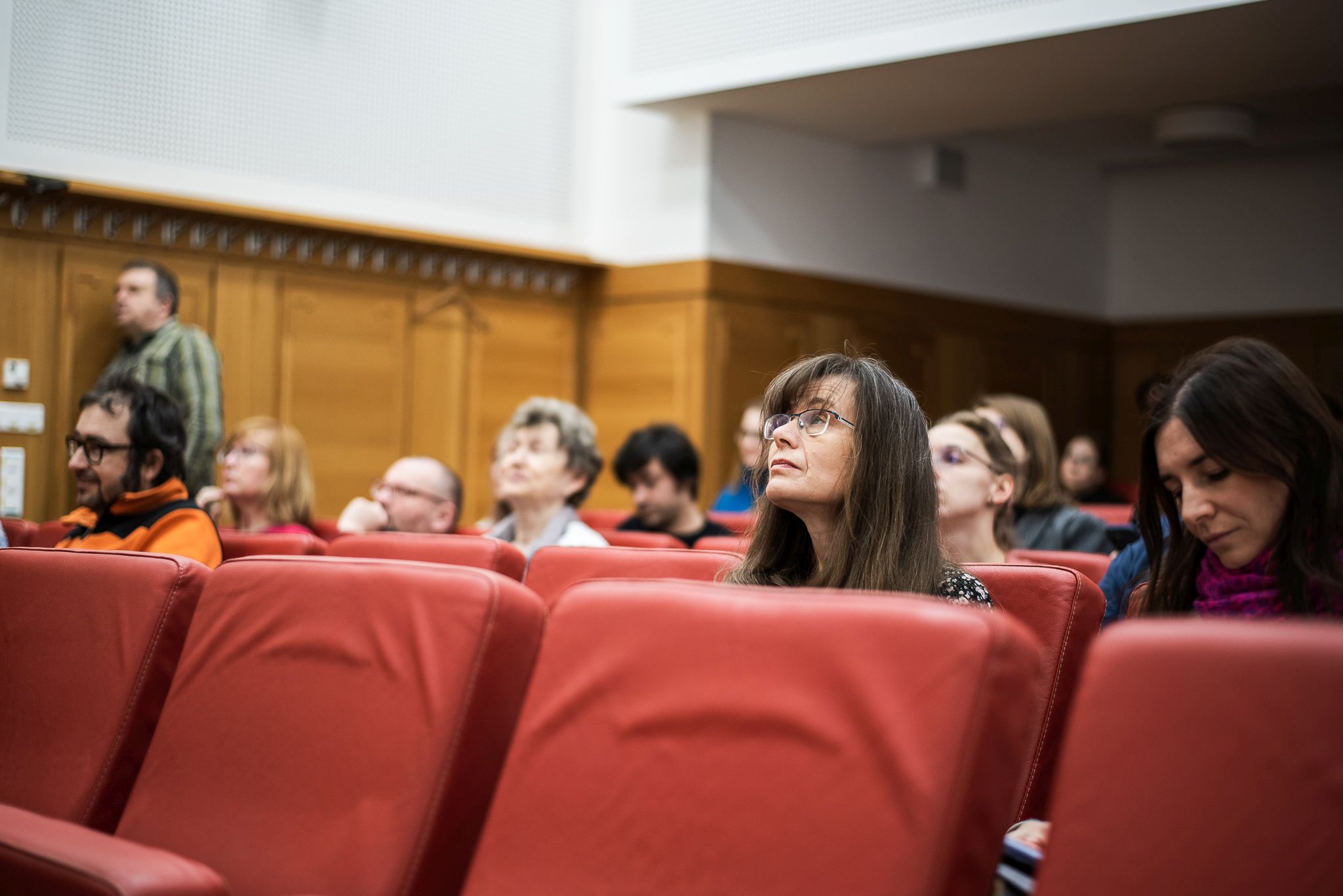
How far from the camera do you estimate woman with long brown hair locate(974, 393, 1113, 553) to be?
12.0ft

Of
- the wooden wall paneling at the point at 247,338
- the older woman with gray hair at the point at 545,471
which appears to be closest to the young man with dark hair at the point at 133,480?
the older woman with gray hair at the point at 545,471

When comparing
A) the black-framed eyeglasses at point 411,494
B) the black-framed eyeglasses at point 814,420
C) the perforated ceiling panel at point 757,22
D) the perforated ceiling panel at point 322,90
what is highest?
the perforated ceiling panel at point 757,22

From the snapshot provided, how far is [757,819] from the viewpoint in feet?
3.99

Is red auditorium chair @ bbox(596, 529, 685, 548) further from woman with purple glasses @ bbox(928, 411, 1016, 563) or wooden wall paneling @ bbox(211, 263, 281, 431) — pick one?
wooden wall paneling @ bbox(211, 263, 281, 431)

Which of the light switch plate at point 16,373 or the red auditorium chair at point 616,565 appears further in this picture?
the light switch plate at point 16,373

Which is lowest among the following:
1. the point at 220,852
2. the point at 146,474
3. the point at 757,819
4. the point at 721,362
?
the point at 220,852

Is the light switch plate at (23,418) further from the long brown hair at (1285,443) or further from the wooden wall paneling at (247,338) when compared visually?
the long brown hair at (1285,443)

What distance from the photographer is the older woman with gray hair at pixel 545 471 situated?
381 cm

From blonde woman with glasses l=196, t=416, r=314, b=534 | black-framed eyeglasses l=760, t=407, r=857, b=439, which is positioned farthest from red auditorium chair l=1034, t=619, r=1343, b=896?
blonde woman with glasses l=196, t=416, r=314, b=534

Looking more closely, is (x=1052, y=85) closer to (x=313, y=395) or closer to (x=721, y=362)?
(x=721, y=362)

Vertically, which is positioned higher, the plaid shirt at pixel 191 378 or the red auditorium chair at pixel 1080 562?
the plaid shirt at pixel 191 378

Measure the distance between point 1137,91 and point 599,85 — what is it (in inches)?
114

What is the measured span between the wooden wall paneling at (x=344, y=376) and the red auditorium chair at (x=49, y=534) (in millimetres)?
2853

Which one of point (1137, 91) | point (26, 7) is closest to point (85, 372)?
point (26, 7)
